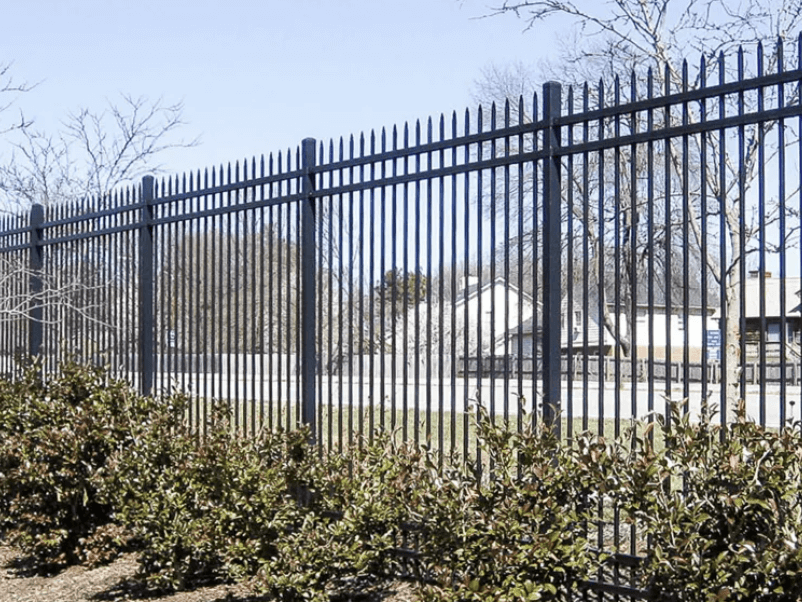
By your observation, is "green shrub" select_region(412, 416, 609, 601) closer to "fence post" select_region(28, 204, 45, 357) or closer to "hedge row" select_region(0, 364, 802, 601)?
"hedge row" select_region(0, 364, 802, 601)

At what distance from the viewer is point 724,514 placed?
4.57m

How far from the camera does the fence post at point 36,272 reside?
10953 mm

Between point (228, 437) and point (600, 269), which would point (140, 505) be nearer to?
point (228, 437)

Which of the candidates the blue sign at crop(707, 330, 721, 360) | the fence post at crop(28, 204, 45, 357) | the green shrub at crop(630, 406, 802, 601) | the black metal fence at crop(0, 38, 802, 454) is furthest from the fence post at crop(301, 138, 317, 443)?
the fence post at crop(28, 204, 45, 357)

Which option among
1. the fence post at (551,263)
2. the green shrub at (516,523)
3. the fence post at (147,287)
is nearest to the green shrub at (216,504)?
the green shrub at (516,523)

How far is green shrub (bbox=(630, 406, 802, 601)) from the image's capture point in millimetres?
4336

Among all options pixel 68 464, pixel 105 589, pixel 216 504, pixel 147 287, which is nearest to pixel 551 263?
pixel 216 504

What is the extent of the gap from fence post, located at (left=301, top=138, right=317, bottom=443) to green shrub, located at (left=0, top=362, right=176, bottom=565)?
56.9 inches

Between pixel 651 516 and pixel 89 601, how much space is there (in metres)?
4.15

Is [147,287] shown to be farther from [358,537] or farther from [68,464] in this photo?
[358,537]

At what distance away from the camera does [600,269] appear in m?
5.50

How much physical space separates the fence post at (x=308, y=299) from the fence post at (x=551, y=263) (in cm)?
210

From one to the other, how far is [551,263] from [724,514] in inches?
69.1

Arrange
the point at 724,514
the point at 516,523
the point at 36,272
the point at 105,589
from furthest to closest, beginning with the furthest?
the point at 36,272, the point at 105,589, the point at 516,523, the point at 724,514
